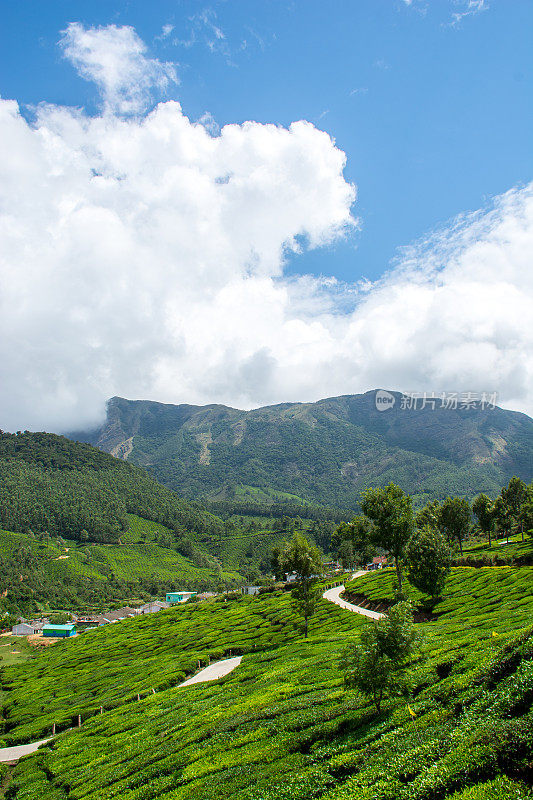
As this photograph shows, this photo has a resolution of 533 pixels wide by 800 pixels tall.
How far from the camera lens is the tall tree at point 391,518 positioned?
46.5 metres

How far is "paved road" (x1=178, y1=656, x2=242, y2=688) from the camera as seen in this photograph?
139 ft

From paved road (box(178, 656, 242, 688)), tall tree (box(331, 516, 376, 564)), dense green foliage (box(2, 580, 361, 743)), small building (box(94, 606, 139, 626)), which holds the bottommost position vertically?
small building (box(94, 606, 139, 626))

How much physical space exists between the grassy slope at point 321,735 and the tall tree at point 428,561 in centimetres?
436

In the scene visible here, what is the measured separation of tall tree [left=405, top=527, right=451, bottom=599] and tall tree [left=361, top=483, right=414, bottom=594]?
4.77 feet

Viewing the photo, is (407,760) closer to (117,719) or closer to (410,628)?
(410,628)

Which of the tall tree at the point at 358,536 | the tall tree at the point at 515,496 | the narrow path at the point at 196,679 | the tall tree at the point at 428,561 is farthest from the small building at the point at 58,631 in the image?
the tall tree at the point at 515,496

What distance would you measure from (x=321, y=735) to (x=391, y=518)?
3148 cm

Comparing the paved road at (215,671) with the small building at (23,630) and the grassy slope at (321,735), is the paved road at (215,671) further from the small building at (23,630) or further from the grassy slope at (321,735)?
the small building at (23,630)

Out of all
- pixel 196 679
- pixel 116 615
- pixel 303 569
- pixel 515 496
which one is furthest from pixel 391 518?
pixel 116 615

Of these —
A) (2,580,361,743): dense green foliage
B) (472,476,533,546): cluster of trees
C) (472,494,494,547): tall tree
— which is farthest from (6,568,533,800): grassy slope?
(472,476,533,546): cluster of trees

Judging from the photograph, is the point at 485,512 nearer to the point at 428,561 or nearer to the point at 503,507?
the point at 503,507

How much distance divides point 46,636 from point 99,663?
245 feet

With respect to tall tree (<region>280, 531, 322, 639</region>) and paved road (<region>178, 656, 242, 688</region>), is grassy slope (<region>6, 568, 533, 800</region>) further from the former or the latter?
paved road (<region>178, 656, 242, 688</region>)

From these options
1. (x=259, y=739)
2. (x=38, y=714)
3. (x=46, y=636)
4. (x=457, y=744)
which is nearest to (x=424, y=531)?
(x=259, y=739)
